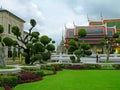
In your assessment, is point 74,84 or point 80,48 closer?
point 74,84

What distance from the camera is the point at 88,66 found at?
84.3 feet

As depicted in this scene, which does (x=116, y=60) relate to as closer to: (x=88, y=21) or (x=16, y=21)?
(x=16, y=21)

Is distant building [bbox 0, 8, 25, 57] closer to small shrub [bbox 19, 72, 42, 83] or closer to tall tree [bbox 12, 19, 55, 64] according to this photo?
tall tree [bbox 12, 19, 55, 64]

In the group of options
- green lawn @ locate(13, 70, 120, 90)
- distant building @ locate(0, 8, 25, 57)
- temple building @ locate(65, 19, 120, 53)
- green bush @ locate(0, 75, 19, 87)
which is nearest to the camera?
green lawn @ locate(13, 70, 120, 90)

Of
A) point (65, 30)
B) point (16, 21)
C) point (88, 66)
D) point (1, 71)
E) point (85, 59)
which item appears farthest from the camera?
point (65, 30)

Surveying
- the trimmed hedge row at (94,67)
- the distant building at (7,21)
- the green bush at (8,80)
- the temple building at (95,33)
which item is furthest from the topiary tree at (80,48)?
the temple building at (95,33)

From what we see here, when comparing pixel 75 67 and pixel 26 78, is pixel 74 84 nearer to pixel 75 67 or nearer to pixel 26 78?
pixel 26 78

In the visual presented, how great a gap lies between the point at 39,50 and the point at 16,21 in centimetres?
1927

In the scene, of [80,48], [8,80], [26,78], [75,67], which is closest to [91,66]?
[75,67]

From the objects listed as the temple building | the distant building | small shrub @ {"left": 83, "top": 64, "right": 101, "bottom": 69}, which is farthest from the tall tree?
the temple building

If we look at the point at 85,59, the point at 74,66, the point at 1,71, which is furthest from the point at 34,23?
the point at 85,59

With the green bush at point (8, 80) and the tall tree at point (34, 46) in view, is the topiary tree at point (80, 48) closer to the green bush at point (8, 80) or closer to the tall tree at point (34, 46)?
the tall tree at point (34, 46)

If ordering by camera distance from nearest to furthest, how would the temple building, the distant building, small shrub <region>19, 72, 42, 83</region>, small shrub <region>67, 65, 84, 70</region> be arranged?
small shrub <region>19, 72, 42, 83</region> < small shrub <region>67, 65, 84, 70</region> < the distant building < the temple building

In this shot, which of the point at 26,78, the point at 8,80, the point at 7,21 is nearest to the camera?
the point at 8,80
